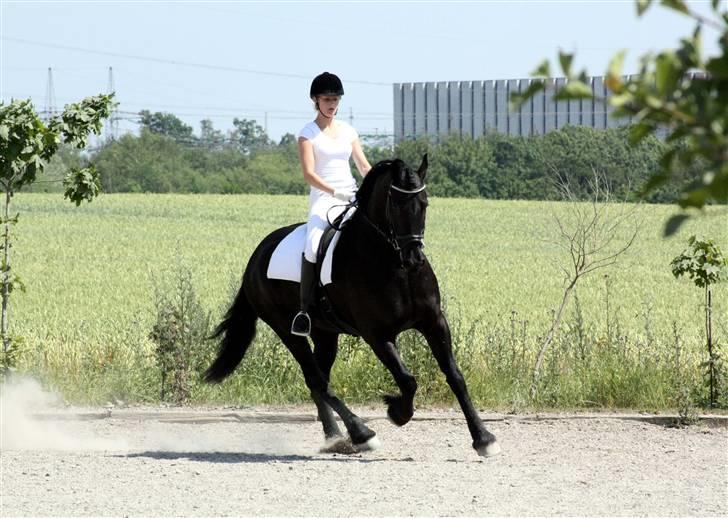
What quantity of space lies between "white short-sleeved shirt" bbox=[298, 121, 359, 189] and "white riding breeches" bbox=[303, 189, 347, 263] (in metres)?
0.16

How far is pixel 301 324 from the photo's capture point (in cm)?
949

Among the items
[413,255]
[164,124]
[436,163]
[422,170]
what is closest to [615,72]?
[413,255]

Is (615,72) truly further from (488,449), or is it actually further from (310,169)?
(310,169)

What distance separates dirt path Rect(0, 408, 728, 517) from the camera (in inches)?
274

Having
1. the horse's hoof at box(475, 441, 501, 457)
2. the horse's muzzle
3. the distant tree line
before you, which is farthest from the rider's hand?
the distant tree line

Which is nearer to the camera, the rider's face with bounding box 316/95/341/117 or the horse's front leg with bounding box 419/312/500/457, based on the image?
the horse's front leg with bounding box 419/312/500/457

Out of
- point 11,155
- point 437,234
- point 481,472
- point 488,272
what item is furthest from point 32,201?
point 481,472

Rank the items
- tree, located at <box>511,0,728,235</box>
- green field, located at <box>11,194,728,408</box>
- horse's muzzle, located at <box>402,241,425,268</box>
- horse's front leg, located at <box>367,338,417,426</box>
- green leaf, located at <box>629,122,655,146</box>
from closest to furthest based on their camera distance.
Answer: tree, located at <box>511,0,728,235</box> → green leaf, located at <box>629,122,655,146</box> → horse's muzzle, located at <box>402,241,425,268</box> → horse's front leg, located at <box>367,338,417,426</box> → green field, located at <box>11,194,728,408</box>

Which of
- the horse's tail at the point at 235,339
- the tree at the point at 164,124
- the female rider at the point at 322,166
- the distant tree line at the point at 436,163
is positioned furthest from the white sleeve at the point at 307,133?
the tree at the point at 164,124

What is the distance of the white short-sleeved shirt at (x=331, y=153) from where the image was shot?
929cm

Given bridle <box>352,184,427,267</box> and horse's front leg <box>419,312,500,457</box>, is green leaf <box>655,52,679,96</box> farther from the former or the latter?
horse's front leg <box>419,312,500,457</box>

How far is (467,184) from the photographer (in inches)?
2675

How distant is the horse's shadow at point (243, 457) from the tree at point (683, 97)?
6854 mm

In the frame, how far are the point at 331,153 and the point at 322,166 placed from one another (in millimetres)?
126
